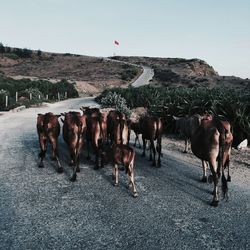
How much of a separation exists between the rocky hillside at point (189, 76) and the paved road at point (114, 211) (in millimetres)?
31258

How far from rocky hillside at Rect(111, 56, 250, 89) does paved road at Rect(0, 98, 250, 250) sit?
31258 mm

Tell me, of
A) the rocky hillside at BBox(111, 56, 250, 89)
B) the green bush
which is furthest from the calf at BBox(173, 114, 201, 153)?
the rocky hillside at BBox(111, 56, 250, 89)

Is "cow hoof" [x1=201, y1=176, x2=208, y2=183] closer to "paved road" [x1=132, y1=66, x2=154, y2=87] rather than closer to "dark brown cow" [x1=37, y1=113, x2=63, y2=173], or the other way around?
"dark brown cow" [x1=37, y1=113, x2=63, y2=173]

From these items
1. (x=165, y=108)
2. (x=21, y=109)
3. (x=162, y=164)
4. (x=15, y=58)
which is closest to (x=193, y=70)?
(x=15, y=58)

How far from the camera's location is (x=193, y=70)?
9925cm

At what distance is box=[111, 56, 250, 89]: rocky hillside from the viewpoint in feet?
214

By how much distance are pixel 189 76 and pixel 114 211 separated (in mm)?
70948

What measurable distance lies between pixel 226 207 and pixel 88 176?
12.0 feet

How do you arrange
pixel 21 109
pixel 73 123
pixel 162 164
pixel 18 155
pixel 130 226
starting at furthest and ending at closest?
pixel 21 109, pixel 18 155, pixel 162 164, pixel 73 123, pixel 130 226

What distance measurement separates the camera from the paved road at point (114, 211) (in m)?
Result: 5.87

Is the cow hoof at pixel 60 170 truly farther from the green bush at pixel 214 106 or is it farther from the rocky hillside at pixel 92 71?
the rocky hillside at pixel 92 71

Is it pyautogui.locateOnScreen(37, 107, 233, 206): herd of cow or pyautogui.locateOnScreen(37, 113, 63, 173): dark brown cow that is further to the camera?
pyautogui.locateOnScreen(37, 113, 63, 173): dark brown cow

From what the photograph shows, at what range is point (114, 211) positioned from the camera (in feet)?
23.3

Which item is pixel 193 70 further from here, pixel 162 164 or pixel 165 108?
pixel 162 164
